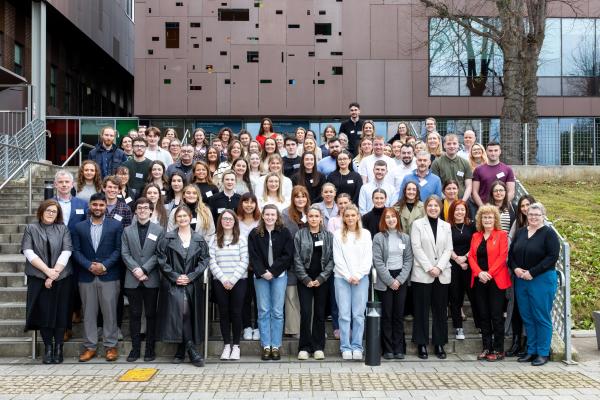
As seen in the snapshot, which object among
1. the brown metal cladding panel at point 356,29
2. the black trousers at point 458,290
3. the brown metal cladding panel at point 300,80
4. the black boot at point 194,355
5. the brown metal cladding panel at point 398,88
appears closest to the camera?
the black boot at point 194,355

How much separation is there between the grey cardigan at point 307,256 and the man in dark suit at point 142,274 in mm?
1823

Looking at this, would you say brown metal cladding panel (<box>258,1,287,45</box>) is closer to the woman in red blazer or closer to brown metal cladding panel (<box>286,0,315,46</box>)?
brown metal cladding panel (<box>286,0,315,46</box>)

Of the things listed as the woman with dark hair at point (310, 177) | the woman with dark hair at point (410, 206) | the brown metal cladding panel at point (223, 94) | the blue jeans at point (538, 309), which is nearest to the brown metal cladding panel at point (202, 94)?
the brown metal cladding panel at point (223, 94)

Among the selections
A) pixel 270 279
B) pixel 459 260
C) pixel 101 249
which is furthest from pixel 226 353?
pixel 459 260

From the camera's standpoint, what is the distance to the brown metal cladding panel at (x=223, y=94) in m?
26.7

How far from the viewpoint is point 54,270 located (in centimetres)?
812

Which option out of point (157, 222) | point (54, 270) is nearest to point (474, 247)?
point (157, 222)

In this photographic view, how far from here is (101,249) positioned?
8.34 meters

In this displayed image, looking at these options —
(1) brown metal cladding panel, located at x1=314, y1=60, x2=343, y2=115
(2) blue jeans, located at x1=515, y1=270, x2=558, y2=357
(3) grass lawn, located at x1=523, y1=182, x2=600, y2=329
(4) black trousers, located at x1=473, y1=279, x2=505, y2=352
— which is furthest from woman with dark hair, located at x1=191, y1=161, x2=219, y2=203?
(1) brown metal cladding panel, located at x1=314, y1=60, x2=343, y2=115

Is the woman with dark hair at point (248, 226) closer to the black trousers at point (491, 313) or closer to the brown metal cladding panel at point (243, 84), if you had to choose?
the black trousers at point (491, 313)

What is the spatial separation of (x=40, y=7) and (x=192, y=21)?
5.91 m

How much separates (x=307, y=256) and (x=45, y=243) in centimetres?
340

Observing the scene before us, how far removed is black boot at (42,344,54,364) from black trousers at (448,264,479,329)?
5.38 metres

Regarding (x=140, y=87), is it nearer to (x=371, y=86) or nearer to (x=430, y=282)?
(x=371, y=86)
